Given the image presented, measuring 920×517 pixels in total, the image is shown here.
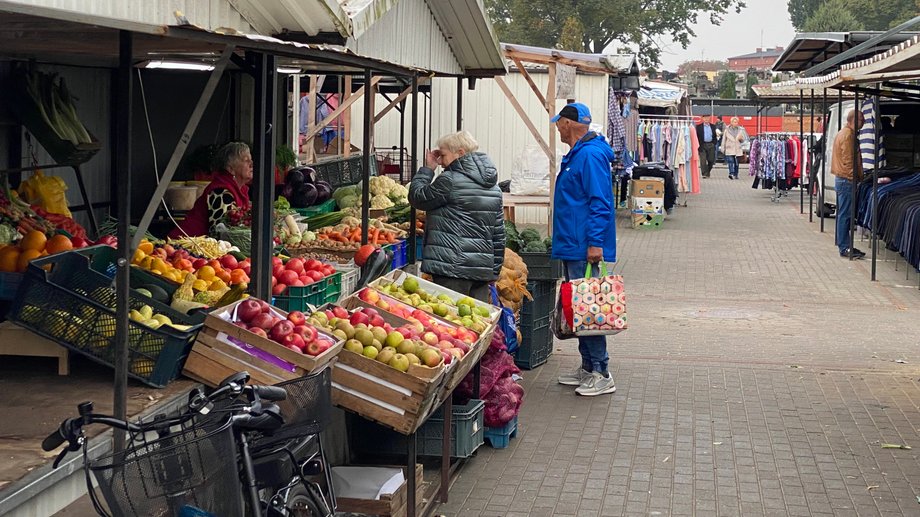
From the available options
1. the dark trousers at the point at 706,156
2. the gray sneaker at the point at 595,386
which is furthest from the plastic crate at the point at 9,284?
the dark trousers at the point at 706,156

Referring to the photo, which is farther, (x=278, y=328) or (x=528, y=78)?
(x=528, y=78)

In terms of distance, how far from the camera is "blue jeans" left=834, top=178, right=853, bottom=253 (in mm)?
18172

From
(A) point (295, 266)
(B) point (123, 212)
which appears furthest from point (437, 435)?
(B) point (123, 212)

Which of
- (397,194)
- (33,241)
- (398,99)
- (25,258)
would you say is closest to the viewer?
(25,258)

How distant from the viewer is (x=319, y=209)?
11.3 meters

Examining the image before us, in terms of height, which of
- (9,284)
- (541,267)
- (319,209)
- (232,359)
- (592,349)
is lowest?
(592,349)

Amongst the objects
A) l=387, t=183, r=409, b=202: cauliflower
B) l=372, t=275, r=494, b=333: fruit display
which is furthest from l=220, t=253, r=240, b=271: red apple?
l=387, t=183, r=409, b=202: cauliflower

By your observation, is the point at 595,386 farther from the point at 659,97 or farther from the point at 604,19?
the point at 604,19

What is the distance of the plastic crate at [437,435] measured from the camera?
6.80m

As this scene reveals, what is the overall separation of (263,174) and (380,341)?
107 cm

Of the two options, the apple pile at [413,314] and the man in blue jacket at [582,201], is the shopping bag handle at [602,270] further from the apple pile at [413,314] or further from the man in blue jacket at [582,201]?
the apple pile at [413,314]

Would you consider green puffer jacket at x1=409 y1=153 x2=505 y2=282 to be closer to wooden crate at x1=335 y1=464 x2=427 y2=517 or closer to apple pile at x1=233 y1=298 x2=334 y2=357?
wooden crate at x1=335 y1=464 x2=427 y2=517

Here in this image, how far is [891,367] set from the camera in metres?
10.5

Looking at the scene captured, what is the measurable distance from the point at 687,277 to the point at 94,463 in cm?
1357
